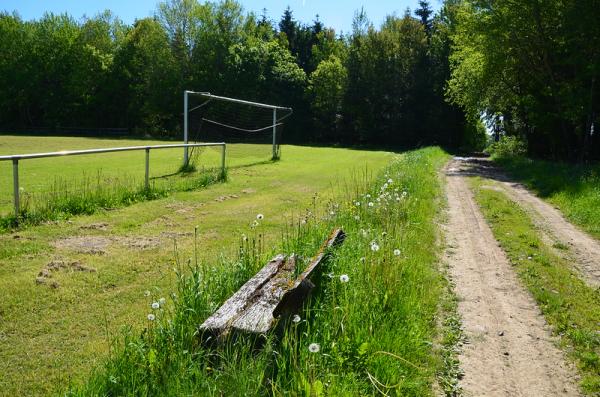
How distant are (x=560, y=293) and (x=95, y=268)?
5.84 m

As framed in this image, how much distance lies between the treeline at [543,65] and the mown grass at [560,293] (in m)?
16.9

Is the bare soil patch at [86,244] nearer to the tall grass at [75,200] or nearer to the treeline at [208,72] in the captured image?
the tall grass at [75,200]

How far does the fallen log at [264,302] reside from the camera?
11.2 feet

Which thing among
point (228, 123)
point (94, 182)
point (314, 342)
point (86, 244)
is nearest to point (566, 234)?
point (314, 342)

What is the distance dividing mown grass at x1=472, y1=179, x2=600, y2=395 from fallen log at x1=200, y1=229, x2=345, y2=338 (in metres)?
2.36

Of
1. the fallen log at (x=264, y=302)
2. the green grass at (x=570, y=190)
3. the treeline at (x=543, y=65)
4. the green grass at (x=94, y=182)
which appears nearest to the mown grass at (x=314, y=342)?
the fallen log at (x=264, y=302)

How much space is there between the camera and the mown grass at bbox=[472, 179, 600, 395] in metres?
4.46

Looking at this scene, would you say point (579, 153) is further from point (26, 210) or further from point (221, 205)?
point (26, 210)

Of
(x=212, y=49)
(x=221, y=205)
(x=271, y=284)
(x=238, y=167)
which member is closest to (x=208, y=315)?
(x=271, y=284)

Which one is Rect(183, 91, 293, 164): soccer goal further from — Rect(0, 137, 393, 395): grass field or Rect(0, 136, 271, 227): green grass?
Rect(0, 137, 393, 395): grass field

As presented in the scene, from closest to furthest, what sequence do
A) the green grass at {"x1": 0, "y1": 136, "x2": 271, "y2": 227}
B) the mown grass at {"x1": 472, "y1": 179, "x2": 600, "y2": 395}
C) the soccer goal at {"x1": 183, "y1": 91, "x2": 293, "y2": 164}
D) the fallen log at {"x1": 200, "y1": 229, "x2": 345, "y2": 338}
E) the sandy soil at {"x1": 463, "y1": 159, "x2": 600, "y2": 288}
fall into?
1. the fallen log at {"x1": 200, "y1": 229, "x2": 345, "y2": 338}
2. the mown grass at {"x1": 472, "y1": 179, "x2": 600, "y2": 395}
3. the sandy soil at {"x1": 463, "y1": 159, "x2": 600, "y2": 288}
4. the green grass at {"x1": 0, "y1": 136, "x2": 271, "y2": 227}
5. the soccer goal at {"x1": 183, "y1": 91, "x2": 293, "y2": 164}

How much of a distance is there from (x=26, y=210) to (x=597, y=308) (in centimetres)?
909

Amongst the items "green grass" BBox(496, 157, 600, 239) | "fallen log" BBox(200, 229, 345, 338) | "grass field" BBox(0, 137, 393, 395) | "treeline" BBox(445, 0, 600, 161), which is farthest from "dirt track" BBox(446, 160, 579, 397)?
"treeline" BBox(445, 0, 600, 161)

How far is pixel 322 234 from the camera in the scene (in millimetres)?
6195
